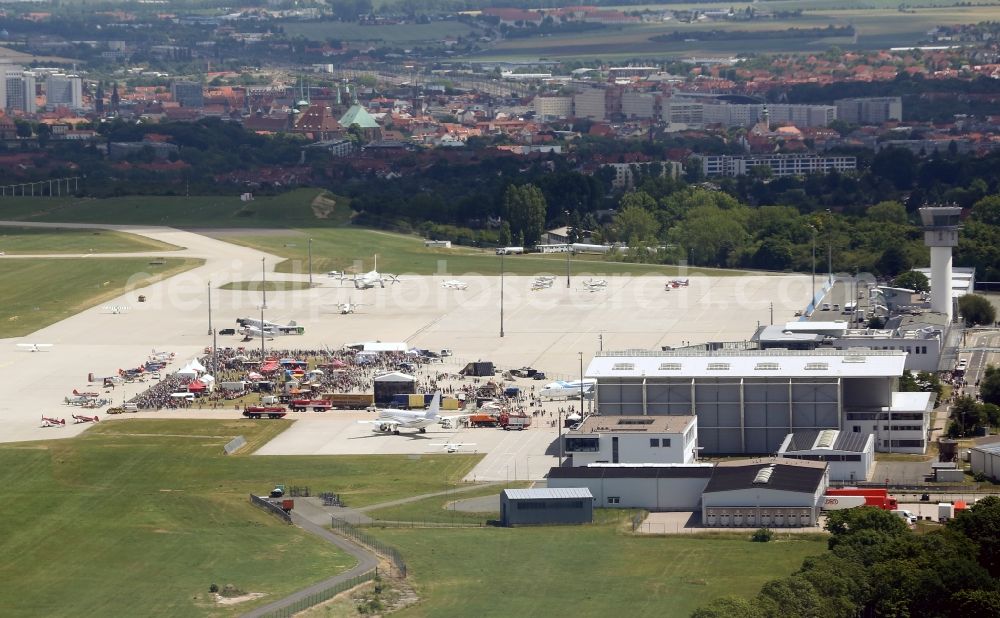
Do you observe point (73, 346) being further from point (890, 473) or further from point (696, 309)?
point (890, 473)

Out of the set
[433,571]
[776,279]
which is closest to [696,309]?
[776,279]

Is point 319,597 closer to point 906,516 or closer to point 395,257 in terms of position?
point 906,516

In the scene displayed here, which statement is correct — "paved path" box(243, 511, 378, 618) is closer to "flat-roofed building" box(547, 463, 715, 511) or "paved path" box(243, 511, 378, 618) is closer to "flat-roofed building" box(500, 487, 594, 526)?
"flat-roofed building" box(500, 487, 594, 526)

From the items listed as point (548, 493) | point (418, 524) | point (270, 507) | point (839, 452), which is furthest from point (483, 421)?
point (418, 524)

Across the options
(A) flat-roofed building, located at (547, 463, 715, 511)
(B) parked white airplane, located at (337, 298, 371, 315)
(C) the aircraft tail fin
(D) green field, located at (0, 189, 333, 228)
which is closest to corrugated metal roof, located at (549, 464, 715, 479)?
(A) flat-roofed building, located at (547, 463, 715, 511)

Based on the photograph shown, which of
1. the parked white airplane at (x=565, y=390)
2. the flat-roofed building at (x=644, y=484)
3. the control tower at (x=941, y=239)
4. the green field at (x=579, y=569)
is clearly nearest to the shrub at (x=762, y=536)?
the green field at (x=579, y=569)

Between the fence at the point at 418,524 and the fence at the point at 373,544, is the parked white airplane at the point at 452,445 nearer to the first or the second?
the fence at the point at 418,524
